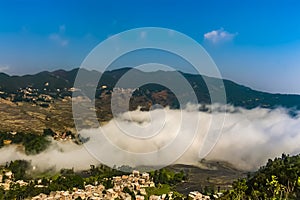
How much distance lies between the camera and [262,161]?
196ft

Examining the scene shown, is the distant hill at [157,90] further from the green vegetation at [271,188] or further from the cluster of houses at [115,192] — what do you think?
the green vegetation at [271,188]

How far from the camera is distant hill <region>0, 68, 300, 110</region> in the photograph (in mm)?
91875

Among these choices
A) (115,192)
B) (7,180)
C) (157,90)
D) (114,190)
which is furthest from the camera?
(157,90)

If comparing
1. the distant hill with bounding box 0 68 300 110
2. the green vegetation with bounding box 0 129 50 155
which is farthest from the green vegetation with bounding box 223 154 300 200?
the distant hill with bounding box 0 68 300 110

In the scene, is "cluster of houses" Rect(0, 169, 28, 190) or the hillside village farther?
"cluster of houses" Rect(0, 169, 28, 190)

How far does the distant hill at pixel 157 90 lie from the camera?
91.9 meters

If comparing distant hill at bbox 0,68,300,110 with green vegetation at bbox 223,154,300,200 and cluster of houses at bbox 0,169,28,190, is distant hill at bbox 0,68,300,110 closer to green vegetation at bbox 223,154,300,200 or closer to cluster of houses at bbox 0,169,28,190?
cluster of houses at bbox 0,169,28,190

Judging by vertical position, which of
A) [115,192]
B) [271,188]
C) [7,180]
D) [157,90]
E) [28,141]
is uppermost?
[157,90]

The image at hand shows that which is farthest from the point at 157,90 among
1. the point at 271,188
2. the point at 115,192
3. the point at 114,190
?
the point at 271,188

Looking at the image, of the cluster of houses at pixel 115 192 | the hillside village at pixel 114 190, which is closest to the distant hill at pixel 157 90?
the hillside village at pixel 114 190

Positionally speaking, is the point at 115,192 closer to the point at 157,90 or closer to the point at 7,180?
the point at 7,180

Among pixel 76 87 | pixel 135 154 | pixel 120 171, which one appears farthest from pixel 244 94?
pixel 120 171

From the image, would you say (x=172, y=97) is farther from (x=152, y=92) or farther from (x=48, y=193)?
(x=48, y=193)

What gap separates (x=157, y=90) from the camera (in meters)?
95.2
